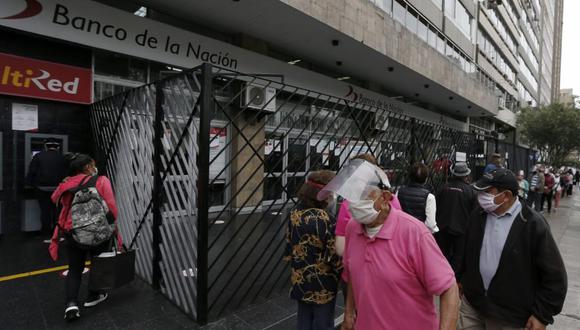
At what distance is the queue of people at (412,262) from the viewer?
66.9 inches

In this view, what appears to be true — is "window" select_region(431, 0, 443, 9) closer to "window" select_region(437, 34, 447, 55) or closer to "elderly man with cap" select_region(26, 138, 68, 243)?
"window" select_region(437, 34, 447, 55)

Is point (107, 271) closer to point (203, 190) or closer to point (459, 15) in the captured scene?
point (203, 190)

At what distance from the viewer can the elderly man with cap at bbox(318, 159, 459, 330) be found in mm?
1649

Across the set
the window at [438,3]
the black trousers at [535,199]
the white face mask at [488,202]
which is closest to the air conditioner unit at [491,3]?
the window at [438,3]

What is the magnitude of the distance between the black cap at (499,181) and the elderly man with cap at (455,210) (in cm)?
221

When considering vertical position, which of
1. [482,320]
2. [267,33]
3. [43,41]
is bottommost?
[482,320]

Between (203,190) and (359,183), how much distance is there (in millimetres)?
1857

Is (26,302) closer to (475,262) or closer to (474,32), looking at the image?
→ (475,262)

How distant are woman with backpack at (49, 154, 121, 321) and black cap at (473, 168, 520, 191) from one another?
334 centimetres

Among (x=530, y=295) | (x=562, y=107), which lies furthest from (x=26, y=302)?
(x=562, y=107)

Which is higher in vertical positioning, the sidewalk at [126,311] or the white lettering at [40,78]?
the white lettering at [40,78]

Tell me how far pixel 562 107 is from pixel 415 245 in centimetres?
2755

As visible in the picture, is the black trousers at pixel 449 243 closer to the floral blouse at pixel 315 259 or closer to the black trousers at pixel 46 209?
the floral blouse at pixel 315 259

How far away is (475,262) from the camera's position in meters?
2.37
